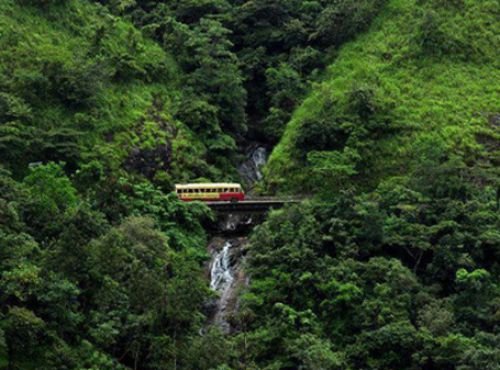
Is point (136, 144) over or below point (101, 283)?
over

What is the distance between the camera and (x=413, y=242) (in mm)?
45906

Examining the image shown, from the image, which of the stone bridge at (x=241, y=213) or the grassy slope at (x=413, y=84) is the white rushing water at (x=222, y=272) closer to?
the stone bridge at (x=241, y=213)

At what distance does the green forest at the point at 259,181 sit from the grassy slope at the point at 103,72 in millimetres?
167

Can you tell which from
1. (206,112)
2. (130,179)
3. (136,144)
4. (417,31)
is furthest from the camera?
(417,31)

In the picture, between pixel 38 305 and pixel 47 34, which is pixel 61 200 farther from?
pixel 47 34

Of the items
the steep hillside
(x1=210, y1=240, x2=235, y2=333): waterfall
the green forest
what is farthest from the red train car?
(x1=210, y1=240, x2=235, y2=333): waterfall

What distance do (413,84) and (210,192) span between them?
64.5 ft

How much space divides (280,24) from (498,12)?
1861 centimetres

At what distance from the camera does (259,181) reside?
199 feet

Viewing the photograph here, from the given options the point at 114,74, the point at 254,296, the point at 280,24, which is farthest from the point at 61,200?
the point at 280,24

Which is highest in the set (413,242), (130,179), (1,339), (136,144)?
(136,144)

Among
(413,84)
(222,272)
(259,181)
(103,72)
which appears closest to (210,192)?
(222,272)

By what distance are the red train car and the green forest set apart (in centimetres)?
185

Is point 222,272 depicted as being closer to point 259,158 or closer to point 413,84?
point 259,158
